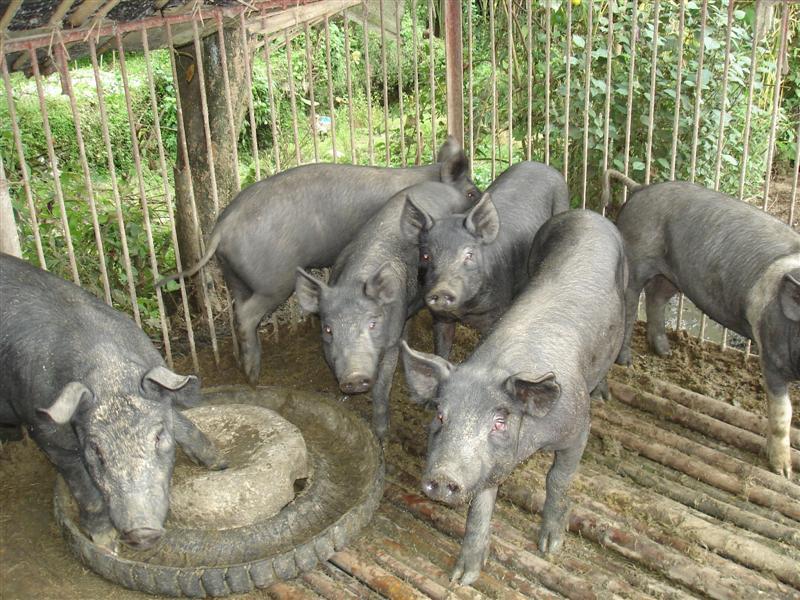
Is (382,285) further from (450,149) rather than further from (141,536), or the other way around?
(141,536)

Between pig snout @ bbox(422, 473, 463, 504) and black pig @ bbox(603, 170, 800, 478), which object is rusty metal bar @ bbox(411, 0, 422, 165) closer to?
black pig @ bbox(603, 170, 800, 478)

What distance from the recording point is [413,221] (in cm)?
516

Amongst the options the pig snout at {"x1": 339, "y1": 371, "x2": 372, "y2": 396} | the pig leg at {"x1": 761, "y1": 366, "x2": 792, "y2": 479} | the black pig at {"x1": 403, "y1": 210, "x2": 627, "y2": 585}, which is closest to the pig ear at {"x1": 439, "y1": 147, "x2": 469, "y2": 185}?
the black pig at {"x1": 403, "y1": 210, "x2": 627, "y2": 585}

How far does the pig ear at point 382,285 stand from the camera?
4789 mm

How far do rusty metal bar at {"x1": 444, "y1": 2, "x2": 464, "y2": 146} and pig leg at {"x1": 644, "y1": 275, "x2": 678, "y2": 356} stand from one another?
82.2 inches

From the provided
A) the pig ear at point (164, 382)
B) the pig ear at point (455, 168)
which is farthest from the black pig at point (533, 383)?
the pig ear at point (455, 168)

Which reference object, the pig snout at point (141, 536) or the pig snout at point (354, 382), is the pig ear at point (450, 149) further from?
the pig snout at point (141, 536)

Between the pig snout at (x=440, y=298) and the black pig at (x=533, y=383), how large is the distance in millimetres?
533

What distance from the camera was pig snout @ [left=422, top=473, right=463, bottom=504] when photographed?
130 inches

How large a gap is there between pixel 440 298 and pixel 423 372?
118 centimetres

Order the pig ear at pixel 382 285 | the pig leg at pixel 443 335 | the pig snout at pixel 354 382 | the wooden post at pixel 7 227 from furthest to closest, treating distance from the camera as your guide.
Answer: the pig leg at pixel 443 335
the wooden post at pixel 7 227
the pig ear at pixel 382 285
the pig snout at pixel 354 382

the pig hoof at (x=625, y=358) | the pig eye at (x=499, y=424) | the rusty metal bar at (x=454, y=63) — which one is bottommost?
the pig hoof at (x=625, y=358)

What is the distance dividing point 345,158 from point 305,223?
5.63 metres

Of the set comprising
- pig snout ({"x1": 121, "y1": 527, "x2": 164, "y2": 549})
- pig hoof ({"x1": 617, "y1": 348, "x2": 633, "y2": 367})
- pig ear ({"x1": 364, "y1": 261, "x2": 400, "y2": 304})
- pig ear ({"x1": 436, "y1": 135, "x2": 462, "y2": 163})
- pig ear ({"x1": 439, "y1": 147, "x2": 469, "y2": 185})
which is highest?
pig ear ({"x1": 436, "y1": 135, "x2": 462, "y2": 163})
